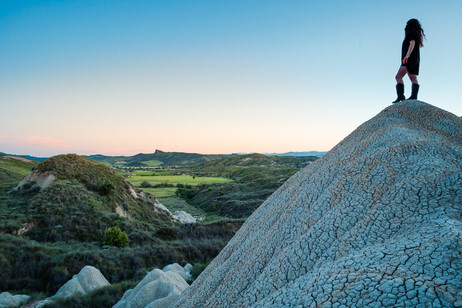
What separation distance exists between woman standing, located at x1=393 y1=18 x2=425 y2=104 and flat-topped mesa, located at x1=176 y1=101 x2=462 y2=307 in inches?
64.1

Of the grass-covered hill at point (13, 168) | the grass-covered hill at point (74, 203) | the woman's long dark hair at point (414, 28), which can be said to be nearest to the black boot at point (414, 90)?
the woman's long dark hair at point (414, 28)

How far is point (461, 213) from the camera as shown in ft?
6.31

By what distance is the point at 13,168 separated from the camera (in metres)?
61.9

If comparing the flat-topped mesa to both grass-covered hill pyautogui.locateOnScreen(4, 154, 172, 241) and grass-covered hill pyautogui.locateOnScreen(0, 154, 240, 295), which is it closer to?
grass-covered hill pyautogui.locateOnScreen(0, 154, 240, 295)

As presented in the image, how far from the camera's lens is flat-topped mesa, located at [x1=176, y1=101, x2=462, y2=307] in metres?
1.46

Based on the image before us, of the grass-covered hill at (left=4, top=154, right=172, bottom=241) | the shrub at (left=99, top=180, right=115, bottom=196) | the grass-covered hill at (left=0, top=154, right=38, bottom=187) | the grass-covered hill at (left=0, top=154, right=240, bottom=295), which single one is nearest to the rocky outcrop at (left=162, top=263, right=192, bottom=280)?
the grass-covered hill at (left=0, top=154, right=240, bottom=295)

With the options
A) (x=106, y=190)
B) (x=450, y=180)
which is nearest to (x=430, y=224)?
(x=450, y=180)

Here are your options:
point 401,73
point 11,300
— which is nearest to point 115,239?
point 11,300

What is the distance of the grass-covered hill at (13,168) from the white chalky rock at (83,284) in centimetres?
5202

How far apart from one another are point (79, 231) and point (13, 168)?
5958cm

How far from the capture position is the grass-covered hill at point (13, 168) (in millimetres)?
51281

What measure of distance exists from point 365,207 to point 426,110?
9.67 ft

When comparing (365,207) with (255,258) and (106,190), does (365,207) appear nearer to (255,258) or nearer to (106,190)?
(255,258)

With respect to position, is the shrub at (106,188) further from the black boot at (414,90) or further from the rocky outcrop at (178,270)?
the black boot at (414,90)
